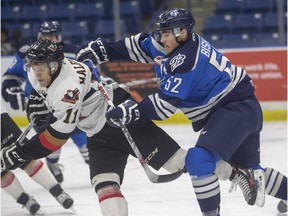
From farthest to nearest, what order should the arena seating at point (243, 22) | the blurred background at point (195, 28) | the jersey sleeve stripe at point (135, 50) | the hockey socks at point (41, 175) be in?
the arena seating at point (243, 22) → the blurred background at point (195, 28) → the hockey socks at point (41, 175) → the jersey sleeve stripe at point (135, 50)

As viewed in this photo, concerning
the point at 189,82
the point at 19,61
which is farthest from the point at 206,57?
the point at 19,61

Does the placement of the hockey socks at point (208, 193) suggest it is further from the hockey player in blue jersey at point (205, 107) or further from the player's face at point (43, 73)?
the player's face at point (43, 73)

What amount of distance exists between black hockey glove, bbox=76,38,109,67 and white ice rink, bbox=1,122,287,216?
96 cm

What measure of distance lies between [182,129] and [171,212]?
308 centimetres

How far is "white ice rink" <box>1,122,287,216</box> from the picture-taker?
158 inches

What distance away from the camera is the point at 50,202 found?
4434mm

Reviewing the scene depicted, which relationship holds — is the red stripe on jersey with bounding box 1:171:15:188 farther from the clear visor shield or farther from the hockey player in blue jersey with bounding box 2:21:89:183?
the clear visor shield

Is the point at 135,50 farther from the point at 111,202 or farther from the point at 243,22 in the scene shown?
the point at 243,22

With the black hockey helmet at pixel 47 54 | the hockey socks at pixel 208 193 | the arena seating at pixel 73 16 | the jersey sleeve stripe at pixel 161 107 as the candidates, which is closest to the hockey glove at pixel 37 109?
the black hockey helmet at pixel 47 54

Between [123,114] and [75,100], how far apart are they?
21 centimetres

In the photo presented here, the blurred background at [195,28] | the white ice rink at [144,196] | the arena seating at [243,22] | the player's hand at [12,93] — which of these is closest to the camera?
the white ice rink at [144,196]

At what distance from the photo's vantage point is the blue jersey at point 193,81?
120 inches

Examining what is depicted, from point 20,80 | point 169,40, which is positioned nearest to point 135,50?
point 169,40

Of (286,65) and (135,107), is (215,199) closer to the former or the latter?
(135,107)
